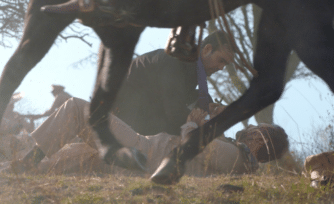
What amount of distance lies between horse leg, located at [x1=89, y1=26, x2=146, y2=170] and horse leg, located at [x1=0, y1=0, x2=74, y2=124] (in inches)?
13.5

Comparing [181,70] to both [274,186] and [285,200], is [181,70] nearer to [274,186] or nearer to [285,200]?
[274,186]

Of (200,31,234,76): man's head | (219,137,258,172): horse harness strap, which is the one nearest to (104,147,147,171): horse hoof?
(219,137,258,172): horse harness strap

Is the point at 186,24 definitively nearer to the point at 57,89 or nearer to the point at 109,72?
the point at 109,72

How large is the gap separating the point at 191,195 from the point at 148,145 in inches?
45.1

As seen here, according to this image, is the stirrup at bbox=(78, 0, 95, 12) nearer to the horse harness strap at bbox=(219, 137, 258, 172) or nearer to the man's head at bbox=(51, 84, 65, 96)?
the horse harness strap at bbox=(219, 137, 258, 172)

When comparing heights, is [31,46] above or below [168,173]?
above

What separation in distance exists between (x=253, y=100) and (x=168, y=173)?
663 millimetres

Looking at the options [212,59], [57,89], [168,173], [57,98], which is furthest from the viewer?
[57,89]

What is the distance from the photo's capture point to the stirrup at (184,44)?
82.2 inches

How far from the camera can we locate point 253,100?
77.4 inches

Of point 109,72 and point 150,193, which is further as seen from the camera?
point 109,72

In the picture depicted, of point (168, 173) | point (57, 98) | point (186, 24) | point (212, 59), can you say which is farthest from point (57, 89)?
point (168, 173)

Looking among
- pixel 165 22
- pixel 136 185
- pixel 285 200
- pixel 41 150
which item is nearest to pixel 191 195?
pixel 136 185

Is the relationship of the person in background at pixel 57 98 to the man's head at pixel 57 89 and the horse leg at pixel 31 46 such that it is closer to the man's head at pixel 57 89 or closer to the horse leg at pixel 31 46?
the man's head at pixel 57 89
